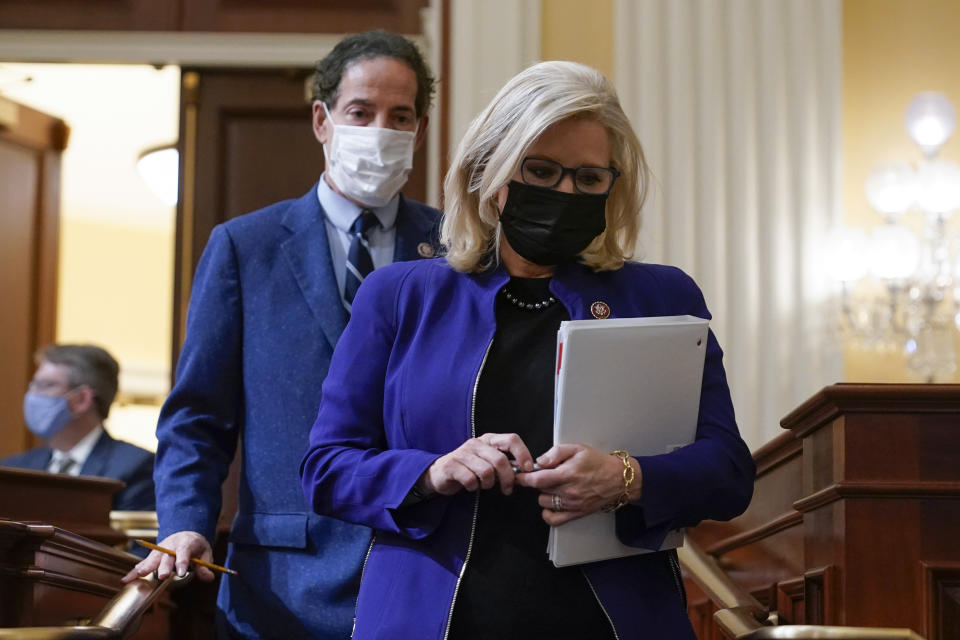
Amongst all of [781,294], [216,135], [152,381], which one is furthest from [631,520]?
[152,381]

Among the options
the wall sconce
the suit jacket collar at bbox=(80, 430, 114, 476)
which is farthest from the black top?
the wall sconce

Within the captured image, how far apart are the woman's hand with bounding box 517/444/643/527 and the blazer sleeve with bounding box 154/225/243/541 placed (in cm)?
93

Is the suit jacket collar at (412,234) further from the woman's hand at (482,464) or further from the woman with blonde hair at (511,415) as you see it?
the woman's hand at (482,464)

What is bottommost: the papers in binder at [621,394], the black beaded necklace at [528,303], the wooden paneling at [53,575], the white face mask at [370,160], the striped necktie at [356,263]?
the wooden paneling at [53,575]

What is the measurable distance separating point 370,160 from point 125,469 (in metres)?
2.73

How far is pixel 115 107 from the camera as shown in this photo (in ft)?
32.0

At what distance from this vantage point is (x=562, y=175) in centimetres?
202

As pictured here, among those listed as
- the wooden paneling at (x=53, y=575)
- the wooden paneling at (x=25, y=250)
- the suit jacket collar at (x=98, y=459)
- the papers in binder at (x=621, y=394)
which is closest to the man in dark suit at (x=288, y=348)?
the wooden paneling at (x=53, y=575)

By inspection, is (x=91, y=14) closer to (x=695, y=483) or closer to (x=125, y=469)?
(x=125, y=469)

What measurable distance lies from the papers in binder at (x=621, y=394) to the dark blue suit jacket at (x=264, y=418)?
0.74 metres

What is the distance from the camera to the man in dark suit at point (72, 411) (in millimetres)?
5383

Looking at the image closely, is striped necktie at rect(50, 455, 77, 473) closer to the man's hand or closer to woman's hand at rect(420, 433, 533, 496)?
the man's hand

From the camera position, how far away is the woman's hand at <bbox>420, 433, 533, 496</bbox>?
5.87 feet

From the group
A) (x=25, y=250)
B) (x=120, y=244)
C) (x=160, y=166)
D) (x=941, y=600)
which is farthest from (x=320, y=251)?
(x=120, y=244)
